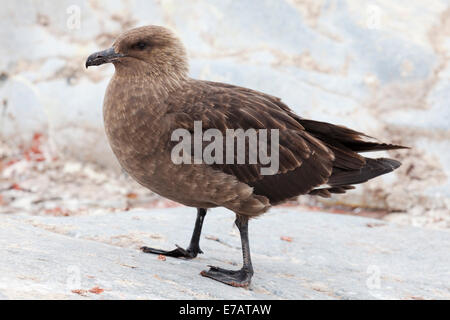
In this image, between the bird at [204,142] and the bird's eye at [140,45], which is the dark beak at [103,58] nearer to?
the bird at [204,142]

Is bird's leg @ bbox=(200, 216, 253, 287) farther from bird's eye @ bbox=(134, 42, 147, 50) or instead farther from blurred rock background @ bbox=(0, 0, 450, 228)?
blurred rock background @ bbox=(0, 0, 450, 228)

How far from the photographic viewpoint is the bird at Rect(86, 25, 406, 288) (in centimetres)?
393

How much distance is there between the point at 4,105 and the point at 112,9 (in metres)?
2.01

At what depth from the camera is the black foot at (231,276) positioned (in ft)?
13.1

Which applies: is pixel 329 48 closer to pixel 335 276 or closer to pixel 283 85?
pixel 283 85

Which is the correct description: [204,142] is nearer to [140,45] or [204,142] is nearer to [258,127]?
[258,127]

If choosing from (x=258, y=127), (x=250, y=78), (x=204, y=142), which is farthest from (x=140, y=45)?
(x=250, y=78)

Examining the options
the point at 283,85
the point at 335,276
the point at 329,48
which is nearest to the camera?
the point at 335,276

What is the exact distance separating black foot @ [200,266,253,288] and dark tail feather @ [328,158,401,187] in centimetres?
89

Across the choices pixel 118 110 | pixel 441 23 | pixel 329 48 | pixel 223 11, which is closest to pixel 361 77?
pixel 329 48

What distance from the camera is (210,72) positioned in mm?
7926

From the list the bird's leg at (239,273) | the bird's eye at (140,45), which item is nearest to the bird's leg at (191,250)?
the bird's leg at (239,273)

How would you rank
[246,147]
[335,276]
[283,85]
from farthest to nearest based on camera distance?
1. [283,85]
2. [335,276]
3. [246,147]

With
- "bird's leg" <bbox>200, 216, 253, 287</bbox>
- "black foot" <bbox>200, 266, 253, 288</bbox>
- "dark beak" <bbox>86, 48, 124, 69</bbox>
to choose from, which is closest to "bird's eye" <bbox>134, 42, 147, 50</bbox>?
"dark beak" <bbox>86, 48, 124, 69</bbox>
